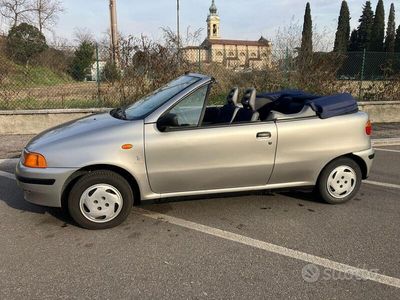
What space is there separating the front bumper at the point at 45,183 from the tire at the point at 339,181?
287 centimetres

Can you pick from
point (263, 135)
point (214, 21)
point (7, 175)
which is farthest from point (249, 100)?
point (214, 21)

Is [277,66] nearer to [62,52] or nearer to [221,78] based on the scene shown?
[221,78]

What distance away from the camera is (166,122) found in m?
4.09

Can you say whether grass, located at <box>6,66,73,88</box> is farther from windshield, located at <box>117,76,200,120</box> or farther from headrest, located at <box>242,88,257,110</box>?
headrest, located at <box>242,88,257,110</box>

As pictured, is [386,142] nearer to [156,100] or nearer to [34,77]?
[156,100]

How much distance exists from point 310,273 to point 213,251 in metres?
0.88

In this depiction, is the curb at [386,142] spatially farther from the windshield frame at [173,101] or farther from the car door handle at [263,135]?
the windshield frame at [173,101]

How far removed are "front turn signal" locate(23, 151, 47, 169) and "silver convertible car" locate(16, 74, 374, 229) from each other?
0.01 meters

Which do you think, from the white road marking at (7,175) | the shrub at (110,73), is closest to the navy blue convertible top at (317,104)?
the white road marking at (7,175)

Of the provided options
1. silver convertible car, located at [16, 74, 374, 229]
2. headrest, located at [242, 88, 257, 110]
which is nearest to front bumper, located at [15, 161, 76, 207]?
silver convertible car, located at [16, 74, 374, 229]

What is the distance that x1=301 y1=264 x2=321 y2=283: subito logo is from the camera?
10.4ft

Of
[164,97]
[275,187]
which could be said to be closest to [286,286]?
[275,187]

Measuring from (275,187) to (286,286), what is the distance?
5.34ft

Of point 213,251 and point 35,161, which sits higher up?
point 35,161
